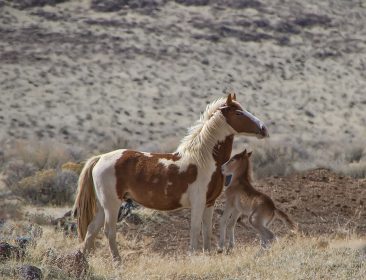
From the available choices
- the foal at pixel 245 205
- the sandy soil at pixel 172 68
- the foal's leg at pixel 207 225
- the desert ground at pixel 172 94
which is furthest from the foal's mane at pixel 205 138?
the sandy soil at pixel 172 68

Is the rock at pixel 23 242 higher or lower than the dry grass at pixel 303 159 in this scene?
higher

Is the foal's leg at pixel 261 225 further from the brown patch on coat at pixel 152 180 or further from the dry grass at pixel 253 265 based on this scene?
the brown patch on coat at pixel 152 180

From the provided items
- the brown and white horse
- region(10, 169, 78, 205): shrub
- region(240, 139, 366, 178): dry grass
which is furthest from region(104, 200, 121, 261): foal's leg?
region(240, 139, 366, 178): dry grass

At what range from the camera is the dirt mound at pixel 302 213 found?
11.6 meters

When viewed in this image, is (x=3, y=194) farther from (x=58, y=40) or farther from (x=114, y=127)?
(x=58, y=40)

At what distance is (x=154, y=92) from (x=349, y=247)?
30222 millimetres

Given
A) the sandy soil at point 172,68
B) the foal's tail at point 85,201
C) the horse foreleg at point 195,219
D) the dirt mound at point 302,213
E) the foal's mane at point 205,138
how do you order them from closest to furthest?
the horse foreleg at point 195,219 → the foal's mane at point 205,138 → the foal's tail at point 85,201 → the dirt mound at point 302,213 → the sandy soil at point 172,68

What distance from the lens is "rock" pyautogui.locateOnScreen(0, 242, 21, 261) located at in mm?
7938

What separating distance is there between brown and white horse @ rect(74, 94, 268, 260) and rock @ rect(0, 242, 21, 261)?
4.88ft

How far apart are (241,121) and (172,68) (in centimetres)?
3215

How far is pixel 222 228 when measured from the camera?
9977 mm

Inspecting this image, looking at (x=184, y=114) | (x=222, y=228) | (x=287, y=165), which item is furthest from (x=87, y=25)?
(x=222, y=228)

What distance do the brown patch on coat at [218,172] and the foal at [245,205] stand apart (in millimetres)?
128

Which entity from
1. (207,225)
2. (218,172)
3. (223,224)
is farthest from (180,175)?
(223,224)
